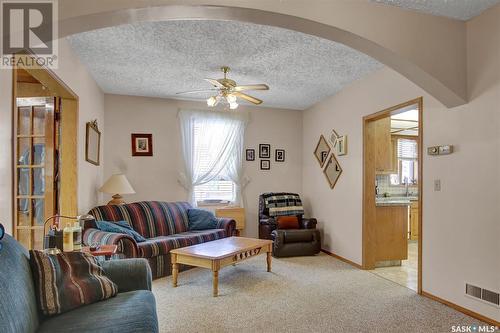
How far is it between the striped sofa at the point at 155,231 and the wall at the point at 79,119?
42 cm

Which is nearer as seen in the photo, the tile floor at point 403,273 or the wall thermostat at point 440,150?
the wall thermostat at point 440,150

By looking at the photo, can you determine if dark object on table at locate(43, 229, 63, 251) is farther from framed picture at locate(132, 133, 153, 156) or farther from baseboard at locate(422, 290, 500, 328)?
baseboard at locate(422, 290, 500, 328)

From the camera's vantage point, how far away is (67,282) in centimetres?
186

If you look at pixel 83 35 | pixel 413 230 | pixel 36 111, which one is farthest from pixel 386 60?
pixel 413 230

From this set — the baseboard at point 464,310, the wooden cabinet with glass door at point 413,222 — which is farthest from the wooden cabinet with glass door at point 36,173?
the wooden cabinet with glass door at point 413,222

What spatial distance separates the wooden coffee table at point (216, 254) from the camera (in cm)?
337

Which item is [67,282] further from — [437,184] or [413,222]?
[413,222]

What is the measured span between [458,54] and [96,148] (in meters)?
4.37

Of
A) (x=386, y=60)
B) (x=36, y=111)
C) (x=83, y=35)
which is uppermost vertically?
(x=83, y=35)

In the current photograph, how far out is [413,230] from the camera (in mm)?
6684

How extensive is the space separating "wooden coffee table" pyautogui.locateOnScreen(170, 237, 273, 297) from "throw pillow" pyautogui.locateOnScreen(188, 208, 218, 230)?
0.87 metres

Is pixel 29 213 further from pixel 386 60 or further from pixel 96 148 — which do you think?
pixel 386 60

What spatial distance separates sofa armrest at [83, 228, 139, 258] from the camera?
3.44m

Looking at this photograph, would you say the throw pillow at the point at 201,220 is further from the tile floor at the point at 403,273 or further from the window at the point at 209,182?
the tile floor at the point at 403,273
